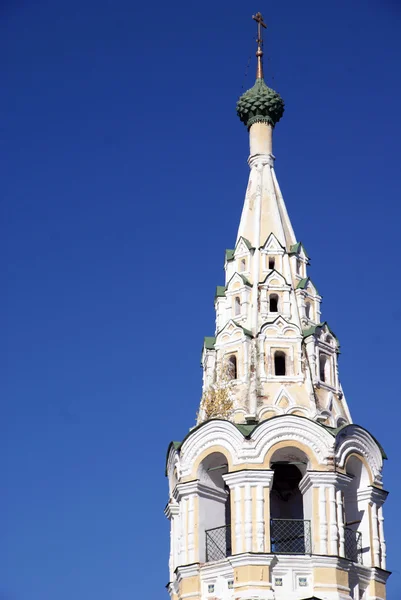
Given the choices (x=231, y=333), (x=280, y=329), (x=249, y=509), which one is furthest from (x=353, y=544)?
(x=231, y=333)

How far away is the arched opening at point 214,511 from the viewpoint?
84.9 ft

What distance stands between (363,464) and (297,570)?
3.01m

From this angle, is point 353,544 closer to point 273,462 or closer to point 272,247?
point 273,462

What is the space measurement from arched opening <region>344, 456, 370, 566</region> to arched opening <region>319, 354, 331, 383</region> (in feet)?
6.99

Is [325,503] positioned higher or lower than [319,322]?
lower

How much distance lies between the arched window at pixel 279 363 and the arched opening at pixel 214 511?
2.44 meters

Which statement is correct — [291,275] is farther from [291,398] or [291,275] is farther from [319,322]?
[291,398]

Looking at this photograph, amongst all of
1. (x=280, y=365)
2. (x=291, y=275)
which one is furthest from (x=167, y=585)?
(x=291, y=275)

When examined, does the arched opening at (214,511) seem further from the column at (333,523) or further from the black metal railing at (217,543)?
the column at (333,523)

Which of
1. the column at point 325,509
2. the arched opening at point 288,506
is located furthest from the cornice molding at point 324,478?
the arched opening at point 288,506

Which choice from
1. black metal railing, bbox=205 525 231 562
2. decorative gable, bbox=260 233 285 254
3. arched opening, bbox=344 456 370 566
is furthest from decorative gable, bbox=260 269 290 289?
black metal railing, bbox=205 525 231 562

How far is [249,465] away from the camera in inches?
1001

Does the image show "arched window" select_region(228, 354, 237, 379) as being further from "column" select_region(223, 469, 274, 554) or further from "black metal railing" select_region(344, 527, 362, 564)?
"black metal railing" select_region(344, 527, 362, 564)

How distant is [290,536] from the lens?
25.8m
